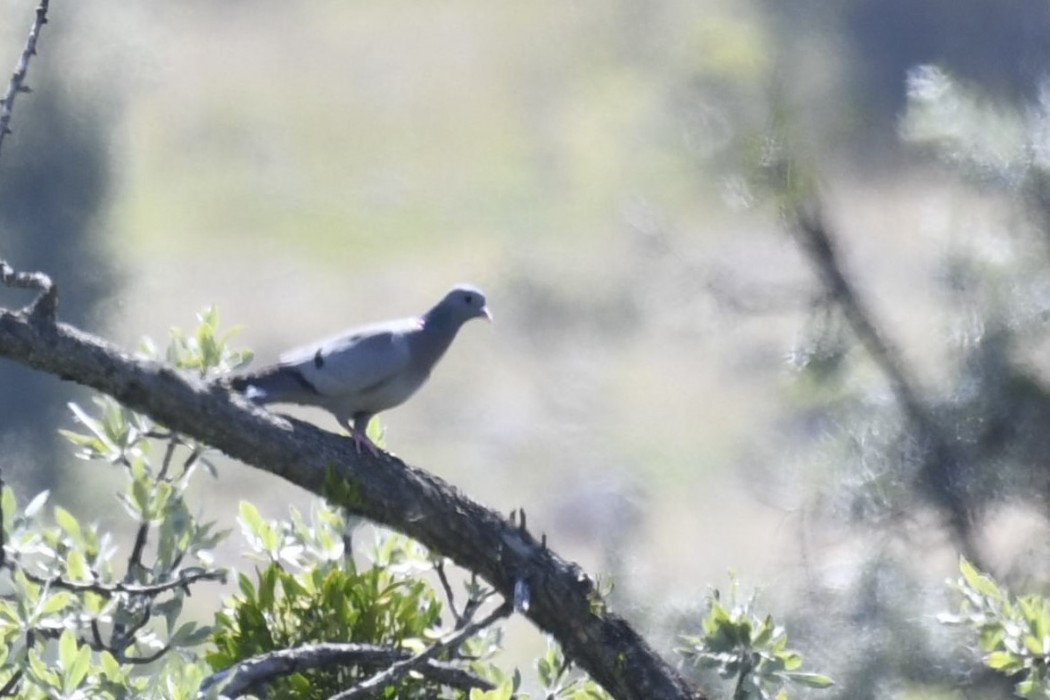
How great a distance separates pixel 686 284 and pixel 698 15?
20.6 m

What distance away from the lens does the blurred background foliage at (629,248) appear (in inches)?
192

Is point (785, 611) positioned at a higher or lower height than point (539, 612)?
higher

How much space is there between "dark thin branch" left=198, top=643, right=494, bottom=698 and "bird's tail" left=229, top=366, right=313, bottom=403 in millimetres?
888

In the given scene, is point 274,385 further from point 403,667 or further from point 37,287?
point 37,287

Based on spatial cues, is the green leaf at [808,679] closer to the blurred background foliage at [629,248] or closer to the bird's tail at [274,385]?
the bird's tail at [274,385]

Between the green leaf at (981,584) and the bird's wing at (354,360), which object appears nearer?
the green leaf at (981,584)

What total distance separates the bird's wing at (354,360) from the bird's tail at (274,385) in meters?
0.02

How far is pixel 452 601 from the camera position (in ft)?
9.30

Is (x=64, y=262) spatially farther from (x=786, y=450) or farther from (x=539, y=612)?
(x=539, y=612)

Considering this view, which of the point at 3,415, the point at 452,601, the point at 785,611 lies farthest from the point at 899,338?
the point at 3,415

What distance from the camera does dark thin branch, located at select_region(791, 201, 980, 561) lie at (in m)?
4.77

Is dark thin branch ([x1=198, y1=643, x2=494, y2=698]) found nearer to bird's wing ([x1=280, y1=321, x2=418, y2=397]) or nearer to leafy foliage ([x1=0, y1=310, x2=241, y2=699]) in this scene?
leafy foliage ([x1=0, y1=310, x2=241, y2=699])

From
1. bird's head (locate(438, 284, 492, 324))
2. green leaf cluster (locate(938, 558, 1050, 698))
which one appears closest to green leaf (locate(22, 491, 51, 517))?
green leaf cluster (locate(938, 558, 1050, 698))

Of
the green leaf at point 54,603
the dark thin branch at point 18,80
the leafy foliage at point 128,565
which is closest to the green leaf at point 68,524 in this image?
the leafy foliage at point 128,565
